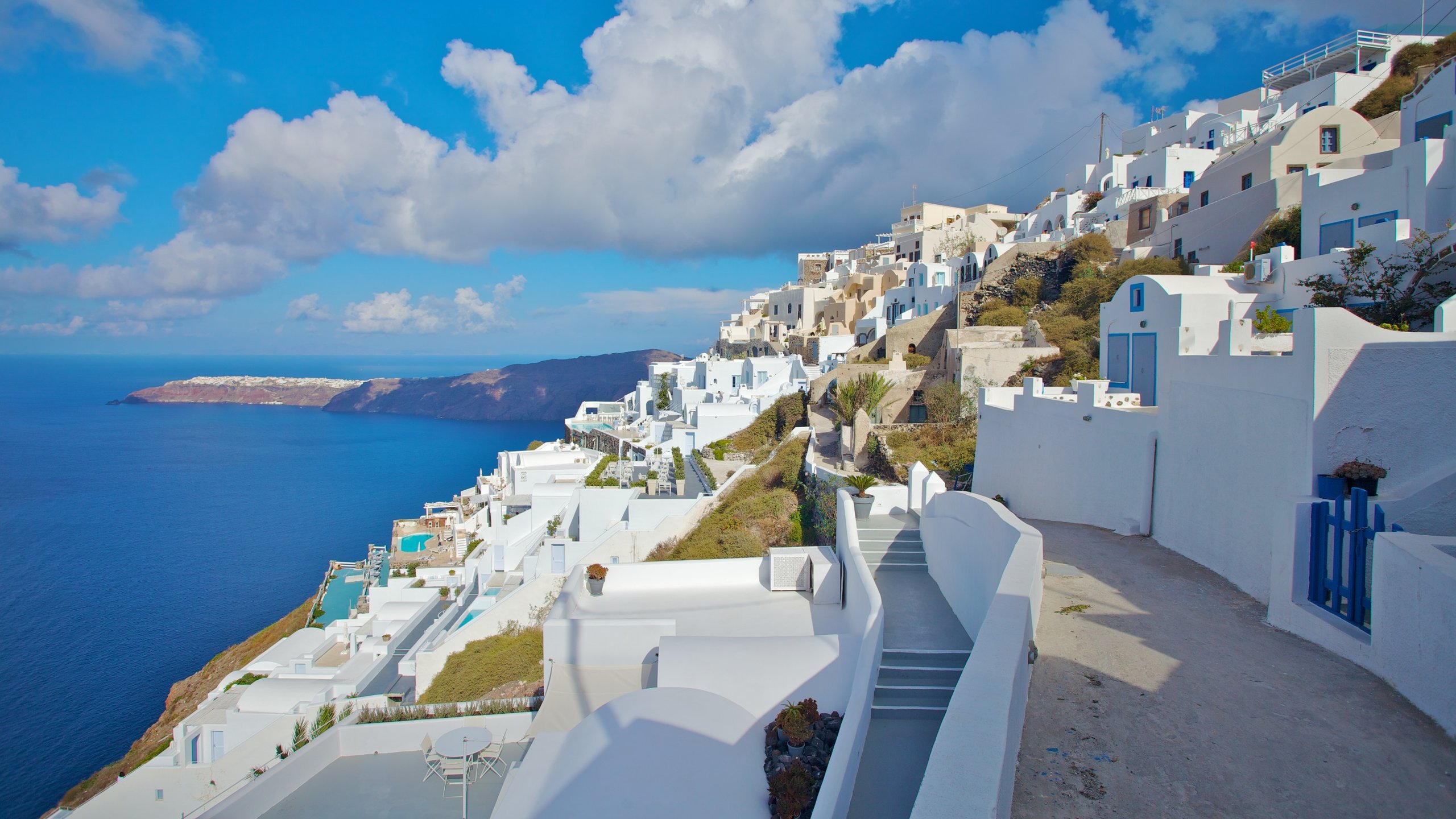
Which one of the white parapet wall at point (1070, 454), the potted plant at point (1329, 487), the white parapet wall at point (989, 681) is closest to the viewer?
the white parapet wall at point (989, 681)

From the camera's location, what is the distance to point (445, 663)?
15.5 metres

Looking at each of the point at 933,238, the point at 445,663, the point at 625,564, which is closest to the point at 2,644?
the point at 445,663

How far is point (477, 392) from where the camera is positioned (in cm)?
12106

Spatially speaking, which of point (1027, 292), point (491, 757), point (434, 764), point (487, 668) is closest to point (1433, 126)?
point (1027, 292)

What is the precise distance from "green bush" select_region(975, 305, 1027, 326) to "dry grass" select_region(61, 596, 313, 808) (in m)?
25.8

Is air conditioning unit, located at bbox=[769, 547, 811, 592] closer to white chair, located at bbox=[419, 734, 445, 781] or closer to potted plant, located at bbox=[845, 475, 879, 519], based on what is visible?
potted plant, located at bbox=[845, 475, 879, 519]

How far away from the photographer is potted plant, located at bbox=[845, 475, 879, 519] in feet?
35.6

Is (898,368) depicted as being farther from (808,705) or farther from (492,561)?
(808,705)

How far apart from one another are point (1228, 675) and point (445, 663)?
14.9m

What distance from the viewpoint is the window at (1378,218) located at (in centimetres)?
1156

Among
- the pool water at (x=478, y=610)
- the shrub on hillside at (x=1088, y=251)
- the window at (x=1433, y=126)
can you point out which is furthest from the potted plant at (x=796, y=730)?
the shrub on hillside at (x=1088, y=251)

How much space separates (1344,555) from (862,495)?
262 inches

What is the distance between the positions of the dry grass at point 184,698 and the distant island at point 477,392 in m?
75.2

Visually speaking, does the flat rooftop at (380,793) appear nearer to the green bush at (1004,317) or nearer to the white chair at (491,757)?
the white chair at (491,757)
